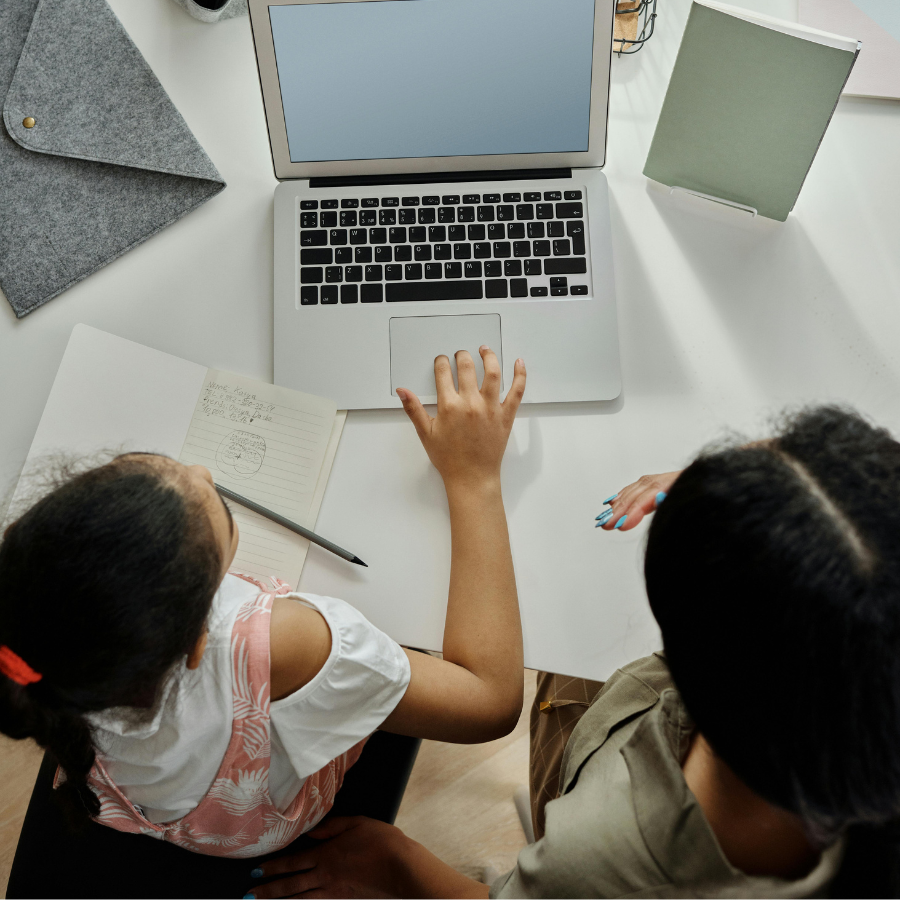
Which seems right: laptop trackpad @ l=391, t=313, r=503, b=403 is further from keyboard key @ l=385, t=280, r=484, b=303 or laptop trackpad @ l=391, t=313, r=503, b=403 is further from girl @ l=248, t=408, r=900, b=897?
girl @ l=248, t=408, r=900, b=897

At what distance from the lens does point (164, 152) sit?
2.43 ft

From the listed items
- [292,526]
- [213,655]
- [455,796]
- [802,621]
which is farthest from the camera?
[455,796]

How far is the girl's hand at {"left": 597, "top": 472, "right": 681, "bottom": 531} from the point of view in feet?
2.01

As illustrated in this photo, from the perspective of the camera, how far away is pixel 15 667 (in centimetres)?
43

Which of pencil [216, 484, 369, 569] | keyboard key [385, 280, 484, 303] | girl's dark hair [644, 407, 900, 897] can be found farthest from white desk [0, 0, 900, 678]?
girl's dark hair [644, 407, 900, 897]

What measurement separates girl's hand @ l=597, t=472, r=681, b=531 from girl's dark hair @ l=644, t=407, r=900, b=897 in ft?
0.65

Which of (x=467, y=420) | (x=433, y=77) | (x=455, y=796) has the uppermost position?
(x=433, y=77)

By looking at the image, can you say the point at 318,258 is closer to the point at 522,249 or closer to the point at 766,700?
the point at 522,249

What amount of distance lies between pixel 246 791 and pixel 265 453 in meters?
0.29

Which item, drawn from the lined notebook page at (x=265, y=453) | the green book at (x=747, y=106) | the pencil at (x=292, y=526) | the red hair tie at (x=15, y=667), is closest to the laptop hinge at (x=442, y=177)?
the green book at (x=747, y=106)

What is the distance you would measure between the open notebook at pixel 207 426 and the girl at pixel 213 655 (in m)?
0.08

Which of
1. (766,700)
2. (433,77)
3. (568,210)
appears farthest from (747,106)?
(766,700)

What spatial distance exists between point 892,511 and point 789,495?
0.15 feet

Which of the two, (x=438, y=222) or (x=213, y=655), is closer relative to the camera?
(x=213, y=655)
